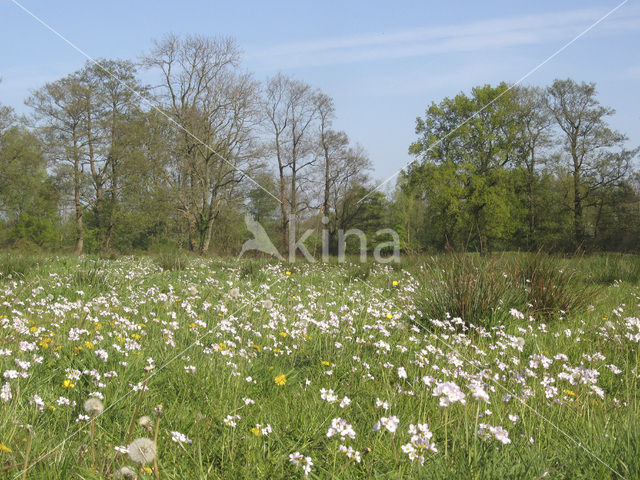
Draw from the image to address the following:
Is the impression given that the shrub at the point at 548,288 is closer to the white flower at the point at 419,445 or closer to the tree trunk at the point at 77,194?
the white flower at the point at 419,445

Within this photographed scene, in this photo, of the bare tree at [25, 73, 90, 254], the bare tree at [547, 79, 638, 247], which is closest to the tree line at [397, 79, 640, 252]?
the bare tree at [547, 79, 638, 247]

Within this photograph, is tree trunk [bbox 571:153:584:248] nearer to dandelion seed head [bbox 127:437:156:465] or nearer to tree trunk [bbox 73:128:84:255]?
tree trunk [bbox 73:128:84:255]

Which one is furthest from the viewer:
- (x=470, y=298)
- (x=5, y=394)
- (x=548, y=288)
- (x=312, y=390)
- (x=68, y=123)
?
(x=68, y=123)

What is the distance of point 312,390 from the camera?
2.85m

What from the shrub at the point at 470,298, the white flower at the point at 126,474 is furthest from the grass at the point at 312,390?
the white flower at the point at 126,474

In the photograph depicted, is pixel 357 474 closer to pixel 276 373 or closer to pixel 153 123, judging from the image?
pixel 276 373

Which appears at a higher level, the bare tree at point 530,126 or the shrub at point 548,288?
the bare tree at point 530,126

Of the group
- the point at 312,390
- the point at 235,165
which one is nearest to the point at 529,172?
the point at 235,165

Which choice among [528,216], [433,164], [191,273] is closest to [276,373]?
[191,273]

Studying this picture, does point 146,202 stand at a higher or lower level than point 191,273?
higher

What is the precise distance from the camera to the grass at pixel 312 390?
1903mm

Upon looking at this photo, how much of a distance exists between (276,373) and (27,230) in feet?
111

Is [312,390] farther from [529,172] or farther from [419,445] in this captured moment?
[529,172]

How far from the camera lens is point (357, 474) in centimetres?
197
